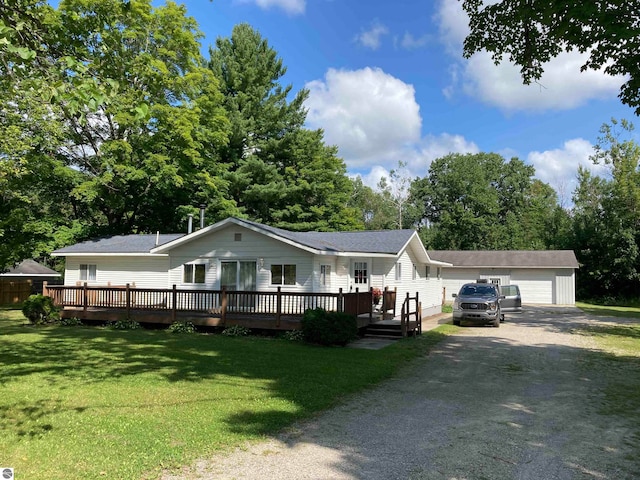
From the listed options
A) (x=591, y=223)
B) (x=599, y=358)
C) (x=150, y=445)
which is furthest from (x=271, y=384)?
(x=591, y=223)

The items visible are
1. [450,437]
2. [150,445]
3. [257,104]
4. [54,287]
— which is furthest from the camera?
[257,104]

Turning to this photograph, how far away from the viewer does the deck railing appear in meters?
15.4

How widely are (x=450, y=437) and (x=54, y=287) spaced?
1857 centimetres

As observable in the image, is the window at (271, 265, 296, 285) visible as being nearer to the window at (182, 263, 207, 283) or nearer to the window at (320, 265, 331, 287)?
the window at (320, 265, 331, 287)

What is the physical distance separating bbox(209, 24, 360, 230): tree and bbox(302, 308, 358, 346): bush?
22498 mm

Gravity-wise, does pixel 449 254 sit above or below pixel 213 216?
below

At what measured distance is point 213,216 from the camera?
106 feet

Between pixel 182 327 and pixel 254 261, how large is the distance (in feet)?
12.3

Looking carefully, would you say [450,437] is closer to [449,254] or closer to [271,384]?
[271,384]

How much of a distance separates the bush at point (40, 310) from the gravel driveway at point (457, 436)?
50.4 ft

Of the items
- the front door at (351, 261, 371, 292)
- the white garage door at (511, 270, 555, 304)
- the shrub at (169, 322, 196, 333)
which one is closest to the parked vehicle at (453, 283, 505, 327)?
the front door at (351, 261, 371, 292)

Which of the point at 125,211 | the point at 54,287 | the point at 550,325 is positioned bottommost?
the point at 550,325

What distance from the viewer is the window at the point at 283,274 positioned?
18.2 m

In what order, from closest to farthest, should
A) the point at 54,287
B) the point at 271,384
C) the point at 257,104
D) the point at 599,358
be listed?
the point at 271,384 < the point at 599,358 < the point at 54,287 < the point at 257,104
